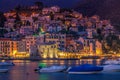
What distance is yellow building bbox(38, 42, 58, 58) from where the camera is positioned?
8100cm

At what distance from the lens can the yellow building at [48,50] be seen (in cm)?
8100

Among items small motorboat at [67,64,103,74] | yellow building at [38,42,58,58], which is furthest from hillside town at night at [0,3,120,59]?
small motorboat at [67,64,103,74]

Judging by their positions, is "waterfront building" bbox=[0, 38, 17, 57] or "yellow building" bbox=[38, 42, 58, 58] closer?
"yellow building" bbox=[38, 42, 58, 58]

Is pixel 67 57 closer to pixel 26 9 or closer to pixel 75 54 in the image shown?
pixel 75 54

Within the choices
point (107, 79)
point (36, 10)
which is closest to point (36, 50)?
point (36, 10)

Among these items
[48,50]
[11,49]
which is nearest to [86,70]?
[48,50]

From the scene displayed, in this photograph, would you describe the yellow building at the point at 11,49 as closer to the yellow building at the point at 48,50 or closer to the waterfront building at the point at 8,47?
the waterfront building at the point at 8,47

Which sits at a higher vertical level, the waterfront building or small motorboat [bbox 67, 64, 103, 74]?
the waterfront building

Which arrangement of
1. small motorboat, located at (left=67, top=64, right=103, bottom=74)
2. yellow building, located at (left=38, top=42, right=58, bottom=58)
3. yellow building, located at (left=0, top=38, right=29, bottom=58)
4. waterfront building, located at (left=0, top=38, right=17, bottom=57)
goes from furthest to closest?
waterfront building, located at (left=0, top=38, right=17, bottom=57) → yellow building, located at (left=0, top=38, right=29, bottom=58) → yellow building, located at (left=38, top=42, right=58, bottom=58) → small motorboat, located at (left=67, top=64, right=103, bottom=74)

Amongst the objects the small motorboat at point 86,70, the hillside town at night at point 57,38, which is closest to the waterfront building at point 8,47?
the hillside town at night at point 57,38

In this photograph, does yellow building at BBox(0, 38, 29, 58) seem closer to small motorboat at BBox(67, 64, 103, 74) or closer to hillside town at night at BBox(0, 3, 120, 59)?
hillside town at night at BBox(0, 3, 120, 59)

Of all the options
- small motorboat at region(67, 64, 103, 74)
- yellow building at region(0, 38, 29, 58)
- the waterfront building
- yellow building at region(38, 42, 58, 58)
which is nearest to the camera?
small motorboat at region(67, 64, 103, 74)

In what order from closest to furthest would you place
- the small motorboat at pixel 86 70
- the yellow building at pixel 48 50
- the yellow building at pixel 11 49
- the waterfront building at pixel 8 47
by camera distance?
the small motorboat at pixel 86 70 < the yellow building at pixel 48 50 < the yellow building at pixel 11 49 < the waterfront building at pixel 8 47

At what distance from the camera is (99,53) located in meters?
87.9
